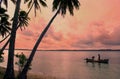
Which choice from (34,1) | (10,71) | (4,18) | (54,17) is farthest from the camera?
(4,18)

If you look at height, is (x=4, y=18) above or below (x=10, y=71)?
above

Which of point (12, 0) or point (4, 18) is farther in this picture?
point (4, 18)

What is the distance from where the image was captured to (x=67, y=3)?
31984 mm

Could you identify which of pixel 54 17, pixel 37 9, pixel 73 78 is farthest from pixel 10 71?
pixel 73 78

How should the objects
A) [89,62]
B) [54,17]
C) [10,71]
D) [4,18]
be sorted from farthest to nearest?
[89,62]
[4,18]
[54,17]
[10,71]

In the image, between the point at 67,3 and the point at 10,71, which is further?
the point at 67,3

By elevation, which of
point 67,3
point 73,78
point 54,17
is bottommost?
point 73,78

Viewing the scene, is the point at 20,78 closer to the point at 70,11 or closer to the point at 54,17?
the point at 54,17

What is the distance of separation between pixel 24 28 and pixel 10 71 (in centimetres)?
2809

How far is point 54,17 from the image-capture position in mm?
29844

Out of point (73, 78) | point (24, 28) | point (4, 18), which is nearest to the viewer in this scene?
point (4, 18)

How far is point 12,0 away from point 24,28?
58.1 ft

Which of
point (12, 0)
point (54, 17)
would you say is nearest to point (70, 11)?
point (54, 17)

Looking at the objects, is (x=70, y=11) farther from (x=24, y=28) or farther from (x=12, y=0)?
(x=24, y=28)
